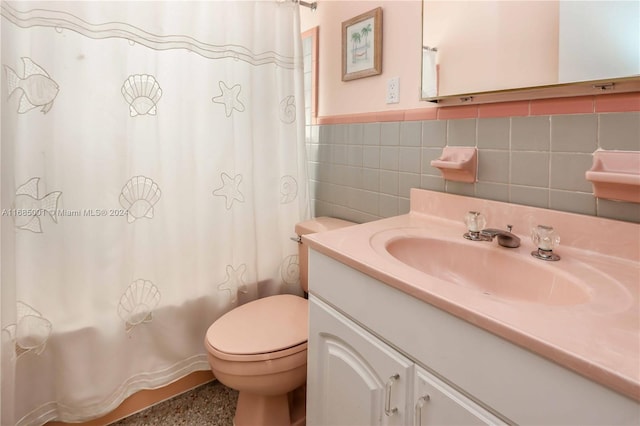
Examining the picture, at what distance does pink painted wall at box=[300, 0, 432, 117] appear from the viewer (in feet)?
3.96

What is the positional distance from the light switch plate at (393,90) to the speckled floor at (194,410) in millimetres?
1386

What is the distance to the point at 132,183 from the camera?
1.20 m

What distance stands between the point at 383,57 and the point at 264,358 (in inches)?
45.8

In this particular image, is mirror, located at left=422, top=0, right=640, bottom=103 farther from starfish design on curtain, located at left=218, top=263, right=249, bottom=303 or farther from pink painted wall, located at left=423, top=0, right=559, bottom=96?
starfish design on curtain, located at left=218, top=263, right=249, bottom=303

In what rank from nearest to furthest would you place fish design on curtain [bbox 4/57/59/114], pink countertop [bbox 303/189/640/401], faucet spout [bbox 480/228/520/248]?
pink countertop [bbox 303/189/640/401], faucet spout [bbox 480/228/520/248], fish design on curtain [bbox 4/57/59/114]

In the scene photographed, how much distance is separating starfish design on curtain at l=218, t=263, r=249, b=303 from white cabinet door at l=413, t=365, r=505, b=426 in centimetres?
94

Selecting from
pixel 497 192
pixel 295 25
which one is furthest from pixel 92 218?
pixel 497 192

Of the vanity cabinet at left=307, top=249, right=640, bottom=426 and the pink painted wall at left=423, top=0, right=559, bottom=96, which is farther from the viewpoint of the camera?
the pink painted wall at left=423, top=0, right=559, bottom=96

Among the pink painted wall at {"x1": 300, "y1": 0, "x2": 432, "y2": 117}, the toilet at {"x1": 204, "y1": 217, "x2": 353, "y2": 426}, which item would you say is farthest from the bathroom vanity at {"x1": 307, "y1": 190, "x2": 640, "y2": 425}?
the pink painted wall at {"x1": 300, "y1": 0, "x2": 432, "y2": 117}

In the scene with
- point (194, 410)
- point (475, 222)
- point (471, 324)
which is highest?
point (475, 222)

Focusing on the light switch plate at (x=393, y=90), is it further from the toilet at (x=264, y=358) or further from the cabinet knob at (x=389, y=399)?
the cabinet knob at (x=389, y=399)

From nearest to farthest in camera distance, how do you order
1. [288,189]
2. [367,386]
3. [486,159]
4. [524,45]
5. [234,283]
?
[367,386], [524,45], [486,159], [234,283], [288,189]

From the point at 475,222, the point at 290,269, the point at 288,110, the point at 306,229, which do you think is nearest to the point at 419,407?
the point at 475,222

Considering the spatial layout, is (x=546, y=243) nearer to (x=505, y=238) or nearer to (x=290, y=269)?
(x=505, y=238)
